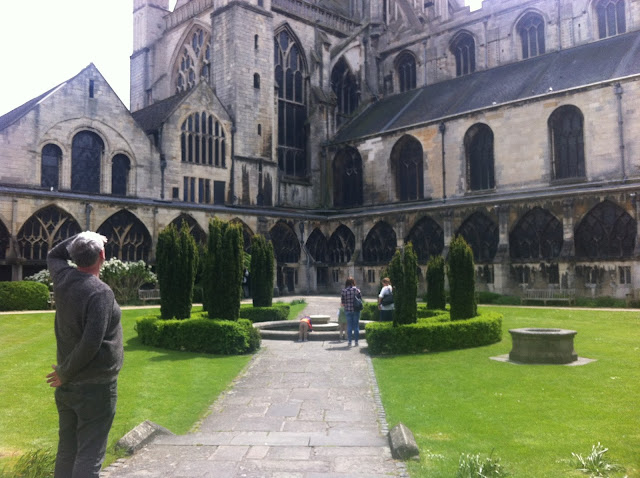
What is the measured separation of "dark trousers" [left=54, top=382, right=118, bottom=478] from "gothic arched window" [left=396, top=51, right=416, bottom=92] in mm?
43504

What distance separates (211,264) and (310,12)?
34683 mm

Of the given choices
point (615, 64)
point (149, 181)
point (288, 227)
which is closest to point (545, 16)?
point (615, 64)

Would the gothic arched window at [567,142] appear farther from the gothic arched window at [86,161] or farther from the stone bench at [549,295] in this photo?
the gothic arched window at [86,161]

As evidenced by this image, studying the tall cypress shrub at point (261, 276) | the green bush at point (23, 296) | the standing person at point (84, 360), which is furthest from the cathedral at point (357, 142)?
the standing person at point (84, 360)

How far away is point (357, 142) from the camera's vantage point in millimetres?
40062

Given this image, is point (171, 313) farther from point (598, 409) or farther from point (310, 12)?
point (310, 12)

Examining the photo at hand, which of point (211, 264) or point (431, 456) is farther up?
point (211, 264)

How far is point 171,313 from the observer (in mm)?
15047

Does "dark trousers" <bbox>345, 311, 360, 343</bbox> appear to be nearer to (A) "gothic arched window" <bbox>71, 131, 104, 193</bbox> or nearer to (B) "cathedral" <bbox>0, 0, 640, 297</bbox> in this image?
(B) "cathedral" <bbox>0, 0, 640, 297</bbox>

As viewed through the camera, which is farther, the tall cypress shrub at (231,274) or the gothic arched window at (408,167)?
the gothic arched window at (408,167)

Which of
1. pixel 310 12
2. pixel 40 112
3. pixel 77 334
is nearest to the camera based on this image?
pixel 77 334

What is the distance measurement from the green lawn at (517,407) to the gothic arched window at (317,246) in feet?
77.3

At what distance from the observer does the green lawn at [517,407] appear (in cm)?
612

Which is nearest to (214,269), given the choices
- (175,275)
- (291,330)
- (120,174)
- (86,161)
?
(175,275)
